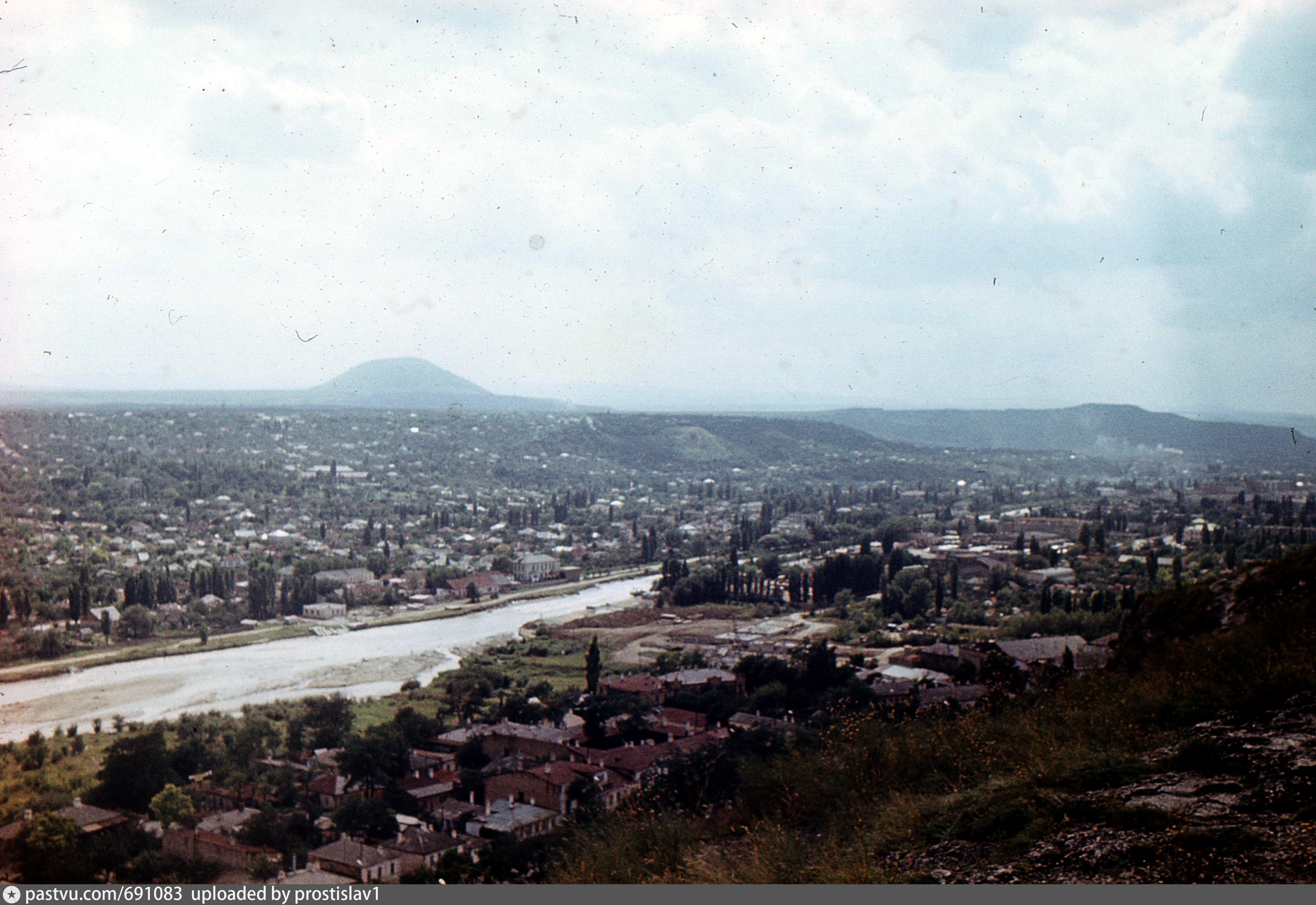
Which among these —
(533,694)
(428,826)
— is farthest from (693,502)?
(428,826)

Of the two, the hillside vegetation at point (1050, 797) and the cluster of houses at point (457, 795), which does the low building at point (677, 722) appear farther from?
the hillside vegetation at point (1050, 797)

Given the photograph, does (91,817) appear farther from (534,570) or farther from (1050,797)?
(534,570)

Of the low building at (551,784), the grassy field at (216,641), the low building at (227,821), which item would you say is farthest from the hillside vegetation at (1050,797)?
the grassy field at (216,641)

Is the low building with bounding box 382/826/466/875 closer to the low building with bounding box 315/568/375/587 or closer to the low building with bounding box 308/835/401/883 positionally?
the low building with bounding box 308/835/401/883

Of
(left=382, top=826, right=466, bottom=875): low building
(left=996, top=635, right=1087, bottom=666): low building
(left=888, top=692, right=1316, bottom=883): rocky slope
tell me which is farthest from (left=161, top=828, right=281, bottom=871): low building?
(left=996, top=635, right=1087, bottom=666): low building

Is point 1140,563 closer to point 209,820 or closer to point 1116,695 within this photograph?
point 1116,695

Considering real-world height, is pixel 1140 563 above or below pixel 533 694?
above
